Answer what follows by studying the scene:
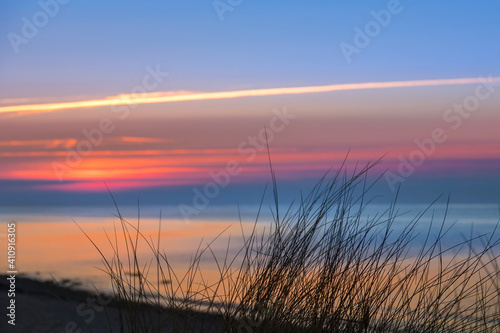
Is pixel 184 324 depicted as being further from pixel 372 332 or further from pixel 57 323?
pixel 57 323

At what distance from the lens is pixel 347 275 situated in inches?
115

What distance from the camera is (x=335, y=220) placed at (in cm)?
308

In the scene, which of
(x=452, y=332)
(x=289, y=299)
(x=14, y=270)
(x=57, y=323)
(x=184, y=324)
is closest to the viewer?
(x=184, y=324)

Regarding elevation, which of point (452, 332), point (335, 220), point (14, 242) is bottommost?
point (452, 332)

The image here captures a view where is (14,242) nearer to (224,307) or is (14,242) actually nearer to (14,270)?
(14,270)

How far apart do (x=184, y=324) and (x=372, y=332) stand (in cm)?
100

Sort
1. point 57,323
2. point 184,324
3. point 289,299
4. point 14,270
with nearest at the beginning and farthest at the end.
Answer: point 184,324 → point 289,299 → point 14,270 → point 57,323

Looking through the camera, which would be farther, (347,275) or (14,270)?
(14,270)

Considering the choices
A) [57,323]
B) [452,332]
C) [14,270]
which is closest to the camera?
[452,332]

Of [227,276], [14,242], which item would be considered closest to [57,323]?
[14,242]

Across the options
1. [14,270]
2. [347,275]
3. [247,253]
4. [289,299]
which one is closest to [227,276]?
[247,253]

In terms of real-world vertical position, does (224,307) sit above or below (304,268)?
below

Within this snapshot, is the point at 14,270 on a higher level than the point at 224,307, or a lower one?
higher

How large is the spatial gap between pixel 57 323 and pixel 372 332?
3.40 metres
